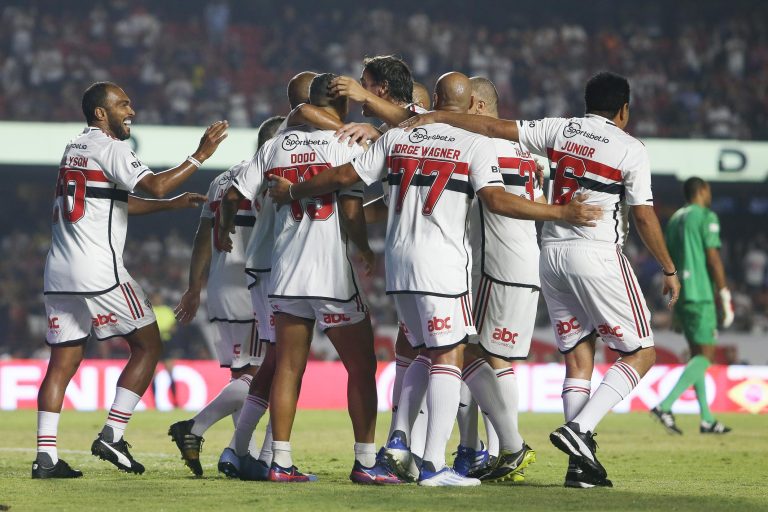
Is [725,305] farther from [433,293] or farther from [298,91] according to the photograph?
[433,293]

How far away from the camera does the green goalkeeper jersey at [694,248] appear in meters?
12.3

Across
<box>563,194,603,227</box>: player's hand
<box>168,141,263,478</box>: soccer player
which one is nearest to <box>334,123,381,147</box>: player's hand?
<box>168,141,263,478</box>: soccer player

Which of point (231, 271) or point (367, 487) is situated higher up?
point (231, 271)

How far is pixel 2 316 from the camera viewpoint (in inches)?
867

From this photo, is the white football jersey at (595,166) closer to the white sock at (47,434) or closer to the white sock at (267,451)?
the white sock at (267,451)

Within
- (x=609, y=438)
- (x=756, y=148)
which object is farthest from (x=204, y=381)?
(x=756, y=148)

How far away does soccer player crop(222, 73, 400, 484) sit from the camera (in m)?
7.23

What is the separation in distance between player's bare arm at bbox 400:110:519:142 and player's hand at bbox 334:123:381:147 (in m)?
0.35

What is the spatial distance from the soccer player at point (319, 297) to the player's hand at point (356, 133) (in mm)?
78

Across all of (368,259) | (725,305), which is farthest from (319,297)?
(725,305)

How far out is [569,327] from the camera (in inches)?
289

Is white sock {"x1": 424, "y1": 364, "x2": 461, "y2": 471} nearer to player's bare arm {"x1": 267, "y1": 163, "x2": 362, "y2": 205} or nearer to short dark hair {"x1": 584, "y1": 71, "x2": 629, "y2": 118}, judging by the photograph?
player's bare arm {"x1": 267, "y1": 163, "x2": 362, "y2": 205}

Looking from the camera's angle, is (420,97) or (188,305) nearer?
(188,305)

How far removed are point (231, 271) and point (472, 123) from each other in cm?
226
